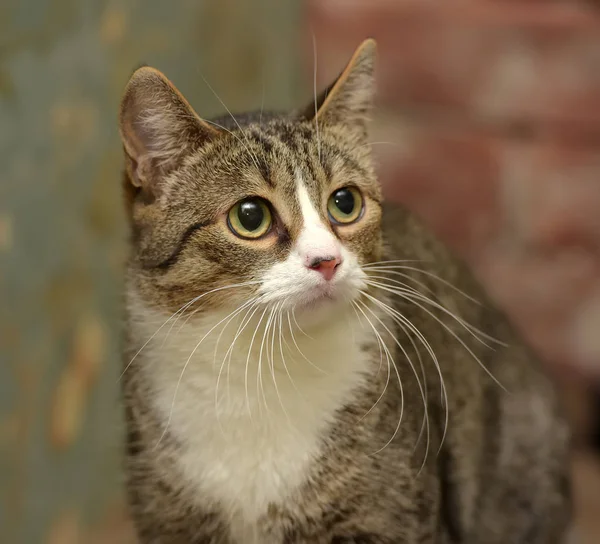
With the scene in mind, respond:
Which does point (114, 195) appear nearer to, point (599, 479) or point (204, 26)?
point (204, 26)

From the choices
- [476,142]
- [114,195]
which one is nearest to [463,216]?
[476,142]

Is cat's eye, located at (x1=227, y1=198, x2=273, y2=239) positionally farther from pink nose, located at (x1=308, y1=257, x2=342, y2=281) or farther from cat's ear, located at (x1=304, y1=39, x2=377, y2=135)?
cat's ear, located at (x1=304, y1=39, x2=377, y2=135)

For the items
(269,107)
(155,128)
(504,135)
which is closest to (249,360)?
(155,128)

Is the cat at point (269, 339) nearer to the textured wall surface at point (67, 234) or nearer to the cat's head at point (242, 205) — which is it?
the cat's head at point (242, 205)

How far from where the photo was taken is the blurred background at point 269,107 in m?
1.56

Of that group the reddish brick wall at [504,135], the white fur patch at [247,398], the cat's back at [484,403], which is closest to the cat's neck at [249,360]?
the white fur patch at [247,398]

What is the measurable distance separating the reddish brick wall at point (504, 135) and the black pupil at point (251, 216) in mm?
1160

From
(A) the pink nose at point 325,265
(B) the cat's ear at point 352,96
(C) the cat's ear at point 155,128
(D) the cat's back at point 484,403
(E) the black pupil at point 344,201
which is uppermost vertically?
(B) the cat's ear at point 352,96

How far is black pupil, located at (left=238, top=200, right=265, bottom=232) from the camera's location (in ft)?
3.96

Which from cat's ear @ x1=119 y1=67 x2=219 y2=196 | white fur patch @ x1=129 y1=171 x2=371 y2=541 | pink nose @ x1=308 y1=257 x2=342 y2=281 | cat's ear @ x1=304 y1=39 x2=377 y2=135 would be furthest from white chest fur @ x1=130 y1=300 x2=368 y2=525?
cat's ear @ x1=304 y1=39 x2=377 y2=135

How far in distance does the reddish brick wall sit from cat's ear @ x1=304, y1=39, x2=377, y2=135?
2.97 feet

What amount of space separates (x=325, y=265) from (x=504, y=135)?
1.36 meters

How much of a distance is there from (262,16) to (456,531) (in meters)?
1.52

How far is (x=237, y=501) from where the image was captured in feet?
4.18
